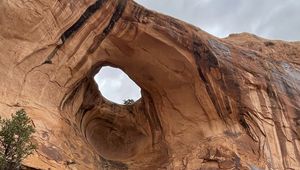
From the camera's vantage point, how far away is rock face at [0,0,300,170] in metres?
10.1

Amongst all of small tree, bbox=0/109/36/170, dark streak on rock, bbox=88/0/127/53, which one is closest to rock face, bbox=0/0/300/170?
dark streak on rock, bbox=88/0/127/53

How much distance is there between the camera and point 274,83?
43.2ft

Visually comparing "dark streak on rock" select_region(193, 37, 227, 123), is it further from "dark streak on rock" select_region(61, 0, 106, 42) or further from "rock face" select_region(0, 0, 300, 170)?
"dark streak on rock" select_region(61, 0, 106, 42)

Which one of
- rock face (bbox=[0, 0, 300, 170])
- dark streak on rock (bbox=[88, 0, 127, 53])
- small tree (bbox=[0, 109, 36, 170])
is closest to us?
small tree (bbox=[0, 109, 36, 170])

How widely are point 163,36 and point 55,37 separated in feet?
9.84

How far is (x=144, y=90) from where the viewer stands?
13930mm

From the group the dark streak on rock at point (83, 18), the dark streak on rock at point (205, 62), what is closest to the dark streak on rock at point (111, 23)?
the dark streak on rock at point (83, 18)

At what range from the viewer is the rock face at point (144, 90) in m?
10.1

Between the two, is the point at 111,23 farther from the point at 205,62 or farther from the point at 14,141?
the point at 14,141

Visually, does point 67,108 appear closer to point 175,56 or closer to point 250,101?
point 175,56

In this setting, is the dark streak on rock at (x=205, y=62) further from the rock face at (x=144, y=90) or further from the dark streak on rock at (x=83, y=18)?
the dark streak on rock at (x=83, y=18)

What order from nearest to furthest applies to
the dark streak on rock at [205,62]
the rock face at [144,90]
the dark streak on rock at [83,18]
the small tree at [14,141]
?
the small tree at [14,141] → the rock face at [144,90] → the dark streak on rock at [83,18] → the dark streak on rock at [205,62]

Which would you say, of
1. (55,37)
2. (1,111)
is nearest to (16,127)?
(1,111)

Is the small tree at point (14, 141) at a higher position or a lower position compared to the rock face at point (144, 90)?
lower
